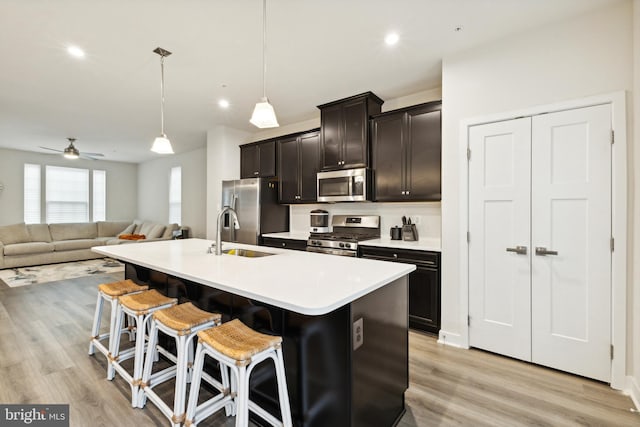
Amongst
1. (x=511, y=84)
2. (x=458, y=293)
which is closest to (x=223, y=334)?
(x=458, y=293)

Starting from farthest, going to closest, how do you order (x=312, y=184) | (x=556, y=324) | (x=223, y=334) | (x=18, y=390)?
1. (x=312, y=184)
2. (x=556, y=324)
3. (x=18, y=390)
4. (x=223, y=334)

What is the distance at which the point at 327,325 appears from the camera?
1.42 meters

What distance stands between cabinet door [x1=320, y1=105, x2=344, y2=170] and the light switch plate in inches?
108

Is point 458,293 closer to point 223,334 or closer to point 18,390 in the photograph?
point 223,334

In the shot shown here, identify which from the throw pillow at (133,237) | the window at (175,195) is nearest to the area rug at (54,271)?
the throw pillow at (133,237)

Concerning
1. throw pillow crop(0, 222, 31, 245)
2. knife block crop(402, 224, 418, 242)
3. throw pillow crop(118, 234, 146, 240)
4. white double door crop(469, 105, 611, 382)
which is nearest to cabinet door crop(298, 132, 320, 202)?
knife block crop(402, 224, 418, 242)

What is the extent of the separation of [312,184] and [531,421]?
11.2 ft

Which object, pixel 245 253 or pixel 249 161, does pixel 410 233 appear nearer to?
pixel 245 253

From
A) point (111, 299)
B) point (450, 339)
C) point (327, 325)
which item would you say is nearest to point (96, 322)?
point (111, 299)

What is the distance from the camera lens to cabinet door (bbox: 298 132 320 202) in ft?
14.2

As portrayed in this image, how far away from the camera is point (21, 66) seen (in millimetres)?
3047

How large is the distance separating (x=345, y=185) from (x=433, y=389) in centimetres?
244

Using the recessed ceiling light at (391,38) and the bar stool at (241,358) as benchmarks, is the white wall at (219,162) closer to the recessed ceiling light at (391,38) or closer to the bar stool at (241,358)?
the recessed ceiling light at (391,38)

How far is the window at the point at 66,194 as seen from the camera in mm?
7574
